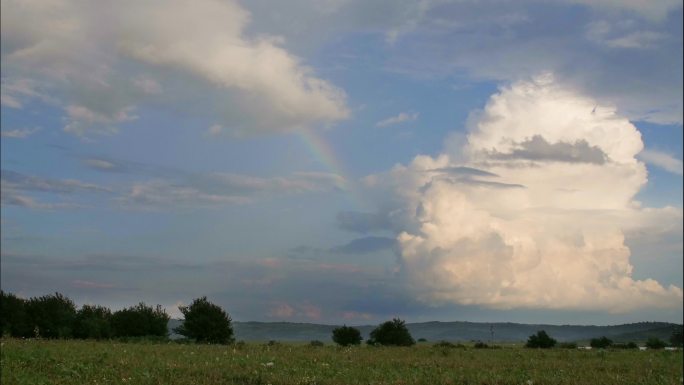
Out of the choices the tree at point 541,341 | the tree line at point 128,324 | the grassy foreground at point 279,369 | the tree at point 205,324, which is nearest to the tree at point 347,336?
the tree line at point 128,324

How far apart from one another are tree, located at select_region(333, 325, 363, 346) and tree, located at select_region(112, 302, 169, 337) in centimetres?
1493

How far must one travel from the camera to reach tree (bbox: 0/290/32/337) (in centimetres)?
5248

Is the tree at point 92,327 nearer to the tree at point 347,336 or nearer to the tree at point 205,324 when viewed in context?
the tree at point 205,324

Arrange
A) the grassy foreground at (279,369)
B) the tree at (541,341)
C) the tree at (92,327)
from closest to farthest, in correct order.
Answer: the grassy foreground at (279,369), the tree at (92,327), the tree at (541,341)

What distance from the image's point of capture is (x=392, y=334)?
180ft

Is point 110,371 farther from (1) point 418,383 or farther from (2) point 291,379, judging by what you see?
(1) point 418,383

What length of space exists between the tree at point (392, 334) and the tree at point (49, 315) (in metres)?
24.1

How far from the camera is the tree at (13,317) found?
52.5 m

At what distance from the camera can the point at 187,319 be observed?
174 ft

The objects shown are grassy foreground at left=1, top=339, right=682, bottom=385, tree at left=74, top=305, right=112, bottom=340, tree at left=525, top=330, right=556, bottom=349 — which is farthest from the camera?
tree at left=525, top=330, right=556, bottom=349

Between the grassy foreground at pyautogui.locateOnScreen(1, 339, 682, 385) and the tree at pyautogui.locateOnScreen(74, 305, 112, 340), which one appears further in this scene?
the tree at pyautogui.locateOnScreen(74, 305, 112, 340)

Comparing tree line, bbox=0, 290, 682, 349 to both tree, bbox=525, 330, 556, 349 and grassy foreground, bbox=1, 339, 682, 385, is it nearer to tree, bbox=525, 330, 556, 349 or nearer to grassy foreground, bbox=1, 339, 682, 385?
tree, bbox=525, 330, 556, 349

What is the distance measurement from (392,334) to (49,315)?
91.8 feet

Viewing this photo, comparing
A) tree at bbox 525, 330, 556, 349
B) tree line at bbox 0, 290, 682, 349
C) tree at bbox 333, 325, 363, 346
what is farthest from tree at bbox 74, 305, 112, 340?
tree at bbox 525, 330, 556, 349
